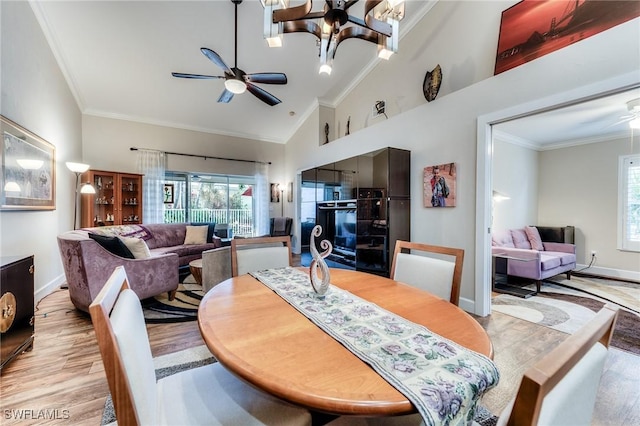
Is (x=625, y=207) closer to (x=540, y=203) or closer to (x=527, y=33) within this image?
(x=540, y=203)

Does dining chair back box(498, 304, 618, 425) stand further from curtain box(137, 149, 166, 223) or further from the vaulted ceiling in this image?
curtain box(137, 149, 166, 223)

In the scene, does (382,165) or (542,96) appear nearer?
(542,96)

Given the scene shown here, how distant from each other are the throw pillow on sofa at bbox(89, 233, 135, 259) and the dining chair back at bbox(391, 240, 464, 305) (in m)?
2.76

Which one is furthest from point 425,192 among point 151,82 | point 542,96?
point 151,82

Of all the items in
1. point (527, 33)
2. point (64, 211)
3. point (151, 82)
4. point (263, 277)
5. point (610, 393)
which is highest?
point (151, 82)

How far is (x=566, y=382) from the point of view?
1.71 feet

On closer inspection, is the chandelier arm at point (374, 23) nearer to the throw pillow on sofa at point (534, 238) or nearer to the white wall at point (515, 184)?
the white wall at point (515, 184)

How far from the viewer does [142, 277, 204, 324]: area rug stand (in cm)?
269

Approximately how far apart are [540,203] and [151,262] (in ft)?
23.0

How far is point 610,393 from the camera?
1660 mm

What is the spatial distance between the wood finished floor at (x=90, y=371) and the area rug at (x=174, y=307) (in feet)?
0.52

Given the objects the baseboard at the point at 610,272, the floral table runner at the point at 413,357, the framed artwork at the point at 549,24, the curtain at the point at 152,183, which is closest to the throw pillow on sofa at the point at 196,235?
the curtain at the point at 152,183

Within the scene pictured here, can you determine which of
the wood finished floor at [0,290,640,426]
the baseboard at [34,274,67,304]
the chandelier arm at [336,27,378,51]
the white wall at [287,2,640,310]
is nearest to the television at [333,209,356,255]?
the white wall at [287,2,640,310]

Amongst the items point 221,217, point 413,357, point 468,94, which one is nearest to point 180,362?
point 413,357
